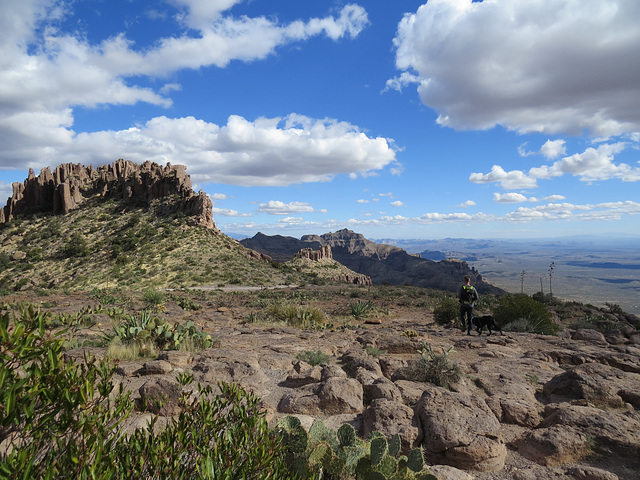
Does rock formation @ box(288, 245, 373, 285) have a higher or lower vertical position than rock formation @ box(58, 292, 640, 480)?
lower

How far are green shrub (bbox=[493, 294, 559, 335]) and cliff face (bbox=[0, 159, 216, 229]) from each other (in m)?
46.5

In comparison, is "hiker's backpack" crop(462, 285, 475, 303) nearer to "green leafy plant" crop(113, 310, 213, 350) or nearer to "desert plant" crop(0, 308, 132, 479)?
"green leafy plant" crop(113, 310, 213, 350)

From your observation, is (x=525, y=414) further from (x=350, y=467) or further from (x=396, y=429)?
(x=350, y=467)

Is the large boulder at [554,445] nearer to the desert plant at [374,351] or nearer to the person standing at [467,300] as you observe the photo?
the desert plant at [374,351]

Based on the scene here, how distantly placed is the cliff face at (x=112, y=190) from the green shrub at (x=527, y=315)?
46.5 meters

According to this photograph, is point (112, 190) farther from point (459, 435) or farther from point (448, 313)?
point (459, 435)

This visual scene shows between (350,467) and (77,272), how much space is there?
159ft

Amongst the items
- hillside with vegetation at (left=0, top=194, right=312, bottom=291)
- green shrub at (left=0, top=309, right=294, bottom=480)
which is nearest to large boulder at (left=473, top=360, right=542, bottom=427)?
green shrub at (left=0, top=309, right=294, bottom=480)

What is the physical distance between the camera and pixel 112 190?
65062 mm

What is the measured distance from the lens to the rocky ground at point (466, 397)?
4.06 m

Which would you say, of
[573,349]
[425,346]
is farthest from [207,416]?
[573,349]

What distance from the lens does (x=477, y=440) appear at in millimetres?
4086

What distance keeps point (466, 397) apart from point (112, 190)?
73.7 metres

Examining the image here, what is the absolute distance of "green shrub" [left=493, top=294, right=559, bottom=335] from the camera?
14.1 meters
